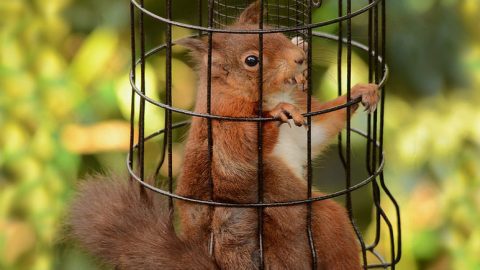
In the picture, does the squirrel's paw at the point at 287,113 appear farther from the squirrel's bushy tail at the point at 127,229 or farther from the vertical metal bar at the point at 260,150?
the squirrel's bushy tail at the point at 127,229

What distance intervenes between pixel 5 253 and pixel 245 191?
1.39 meters

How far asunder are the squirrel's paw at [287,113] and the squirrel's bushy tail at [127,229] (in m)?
0.30

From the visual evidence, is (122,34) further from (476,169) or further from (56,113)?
(476,169)

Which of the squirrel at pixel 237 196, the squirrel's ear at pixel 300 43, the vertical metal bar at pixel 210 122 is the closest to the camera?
the vertical metal bar at pixel 210 122

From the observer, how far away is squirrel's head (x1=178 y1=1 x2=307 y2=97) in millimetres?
2549

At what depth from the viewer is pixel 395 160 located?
360cm

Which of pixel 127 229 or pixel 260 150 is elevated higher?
pixel 260 150

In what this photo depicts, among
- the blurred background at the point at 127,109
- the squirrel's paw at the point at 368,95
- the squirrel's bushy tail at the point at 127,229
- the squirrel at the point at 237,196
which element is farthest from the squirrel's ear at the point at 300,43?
the blurred background at the point at 127,109

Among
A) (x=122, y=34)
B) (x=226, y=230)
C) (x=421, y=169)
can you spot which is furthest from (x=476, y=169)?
(x=226, y=230)

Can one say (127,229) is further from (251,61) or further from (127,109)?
(127,109)

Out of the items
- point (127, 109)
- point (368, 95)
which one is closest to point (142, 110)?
point (368, 95)

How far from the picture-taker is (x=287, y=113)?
2.44 metres

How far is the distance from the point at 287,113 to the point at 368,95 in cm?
23

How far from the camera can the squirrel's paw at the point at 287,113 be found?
95.0 inches
